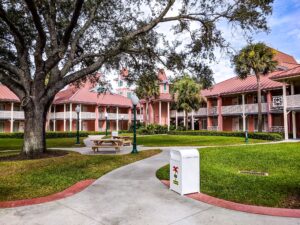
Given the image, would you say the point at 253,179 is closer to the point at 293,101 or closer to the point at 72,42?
the point at 72,42

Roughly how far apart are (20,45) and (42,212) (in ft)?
35.9

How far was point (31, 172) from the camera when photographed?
10.1 metres

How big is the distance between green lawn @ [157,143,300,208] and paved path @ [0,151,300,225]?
3.33 feet

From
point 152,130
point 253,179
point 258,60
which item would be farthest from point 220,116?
point 253,179

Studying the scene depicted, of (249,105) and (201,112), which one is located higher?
(249,105)

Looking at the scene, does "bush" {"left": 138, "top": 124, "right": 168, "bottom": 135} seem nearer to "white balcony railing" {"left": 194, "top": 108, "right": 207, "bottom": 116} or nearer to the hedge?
the hedge

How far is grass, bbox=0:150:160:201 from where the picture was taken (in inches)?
299

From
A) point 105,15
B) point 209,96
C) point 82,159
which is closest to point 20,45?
point 105,15

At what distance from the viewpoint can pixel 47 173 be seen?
9.91 meters

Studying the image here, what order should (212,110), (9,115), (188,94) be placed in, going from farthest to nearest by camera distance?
(212,110) < (9,115) < (188,94)

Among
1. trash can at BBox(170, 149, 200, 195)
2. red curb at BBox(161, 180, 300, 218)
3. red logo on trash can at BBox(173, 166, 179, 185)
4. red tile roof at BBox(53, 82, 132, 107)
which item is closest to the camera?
red curb at BBox(161, 180, 300, 218)

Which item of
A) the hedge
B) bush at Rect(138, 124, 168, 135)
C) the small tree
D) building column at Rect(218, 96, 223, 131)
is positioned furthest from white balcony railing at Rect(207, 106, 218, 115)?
bush at Rect(138, 124, 168, 135)

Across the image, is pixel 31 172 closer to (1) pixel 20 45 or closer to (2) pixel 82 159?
(2) pixel 82 159

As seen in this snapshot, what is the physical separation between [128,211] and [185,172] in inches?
72.2
